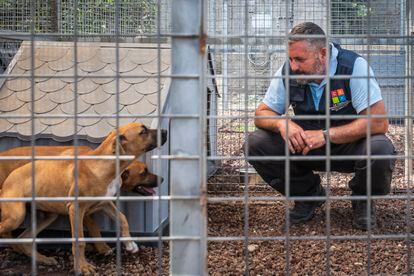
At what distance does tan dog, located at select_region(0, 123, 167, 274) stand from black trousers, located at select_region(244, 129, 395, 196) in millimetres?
1002

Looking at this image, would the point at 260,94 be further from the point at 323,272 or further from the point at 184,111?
the point at 184,111

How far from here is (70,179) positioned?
14.3ft

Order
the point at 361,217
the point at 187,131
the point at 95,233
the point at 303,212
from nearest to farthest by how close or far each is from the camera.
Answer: the point at 187,131 → the point at 95,233 → the point at 361,217 → the point at 303,212

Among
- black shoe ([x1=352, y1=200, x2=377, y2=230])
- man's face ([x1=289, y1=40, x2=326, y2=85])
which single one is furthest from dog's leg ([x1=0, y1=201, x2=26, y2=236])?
black shoe ([x1=352, y1=200, x2=377, y2=230])

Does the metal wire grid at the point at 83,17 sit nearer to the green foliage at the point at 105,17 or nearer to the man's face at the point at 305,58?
the green foliage at the point at 105,17

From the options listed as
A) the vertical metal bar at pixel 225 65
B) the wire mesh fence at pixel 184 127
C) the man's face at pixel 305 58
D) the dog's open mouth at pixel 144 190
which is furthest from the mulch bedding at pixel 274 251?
the vertical metal bar at pixel 225 65

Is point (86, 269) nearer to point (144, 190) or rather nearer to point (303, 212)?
point (144, 190)

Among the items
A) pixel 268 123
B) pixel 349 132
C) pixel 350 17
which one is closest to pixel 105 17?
pixel 350 17

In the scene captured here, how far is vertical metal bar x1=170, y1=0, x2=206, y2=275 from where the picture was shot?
103 inches

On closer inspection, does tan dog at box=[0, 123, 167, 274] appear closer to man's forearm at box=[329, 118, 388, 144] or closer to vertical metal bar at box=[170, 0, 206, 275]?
man's forearm at box=[329, 118, 388, 144]

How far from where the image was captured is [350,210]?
544 cm

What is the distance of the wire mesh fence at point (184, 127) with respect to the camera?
264cm

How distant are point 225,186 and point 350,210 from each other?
149 cm

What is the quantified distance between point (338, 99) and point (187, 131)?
2430 mm
